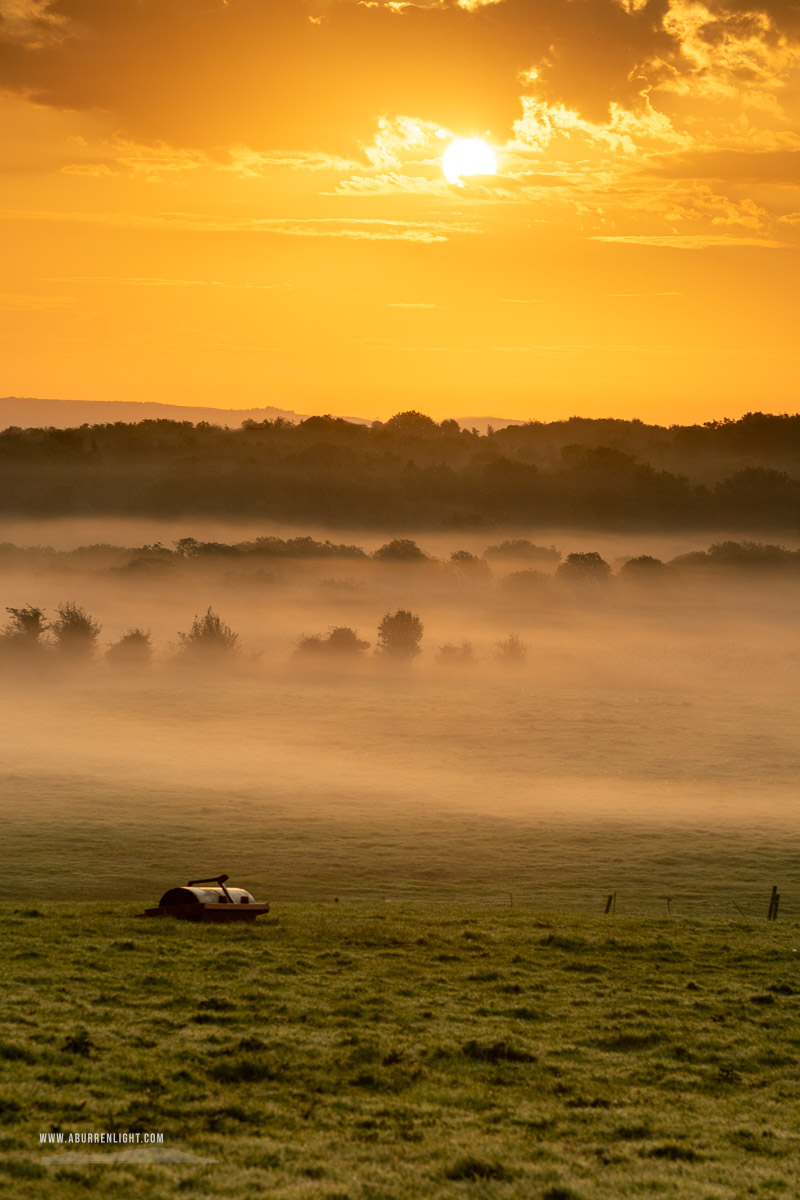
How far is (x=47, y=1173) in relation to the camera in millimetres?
16438

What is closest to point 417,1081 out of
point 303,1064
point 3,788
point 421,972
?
point 303,1064

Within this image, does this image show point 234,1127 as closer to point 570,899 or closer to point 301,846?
point 570,899

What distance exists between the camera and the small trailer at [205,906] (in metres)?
41.9

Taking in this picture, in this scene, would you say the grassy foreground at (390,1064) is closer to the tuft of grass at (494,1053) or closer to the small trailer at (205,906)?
the tuft of grass at (494,1053)

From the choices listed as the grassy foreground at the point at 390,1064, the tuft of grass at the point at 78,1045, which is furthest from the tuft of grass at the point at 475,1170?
the tuft of grass at the point at 78,1045

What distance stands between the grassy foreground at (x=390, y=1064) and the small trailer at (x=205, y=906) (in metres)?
1.53

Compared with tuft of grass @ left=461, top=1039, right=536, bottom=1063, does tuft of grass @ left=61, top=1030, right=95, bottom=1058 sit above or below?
above

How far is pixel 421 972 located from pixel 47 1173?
19751 millimetres

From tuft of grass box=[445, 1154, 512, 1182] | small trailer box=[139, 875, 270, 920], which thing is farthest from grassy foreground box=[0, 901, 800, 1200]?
small trailer box=[139, 875, 270, 920]

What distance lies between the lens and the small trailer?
1649 inches

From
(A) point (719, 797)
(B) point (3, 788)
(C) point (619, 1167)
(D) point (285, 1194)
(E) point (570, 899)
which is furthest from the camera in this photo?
(A) point (719, 797)

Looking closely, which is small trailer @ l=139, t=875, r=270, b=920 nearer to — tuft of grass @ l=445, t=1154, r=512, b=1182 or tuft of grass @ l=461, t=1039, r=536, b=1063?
tuft of grass @ l=461, t=1039, r=536, b=1063

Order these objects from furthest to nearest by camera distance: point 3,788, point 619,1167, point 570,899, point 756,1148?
point 3,788 < point 570,899 < point 756,1148 < point 619,1167

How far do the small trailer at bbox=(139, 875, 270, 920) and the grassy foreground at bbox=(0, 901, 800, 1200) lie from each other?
5.01ft
